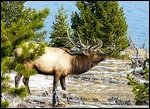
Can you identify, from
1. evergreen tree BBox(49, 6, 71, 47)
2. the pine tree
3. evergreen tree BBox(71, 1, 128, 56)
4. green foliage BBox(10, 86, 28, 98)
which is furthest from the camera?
evergreen tree BBox(49, 6, 71, 47)

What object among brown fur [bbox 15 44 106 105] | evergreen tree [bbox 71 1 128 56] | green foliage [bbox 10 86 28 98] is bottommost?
green foliage [bbox 10 86 28 98]

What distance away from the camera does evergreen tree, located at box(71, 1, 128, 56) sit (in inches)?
1563

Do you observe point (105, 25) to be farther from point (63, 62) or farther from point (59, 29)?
point (63, 62)

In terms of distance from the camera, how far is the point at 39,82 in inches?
917

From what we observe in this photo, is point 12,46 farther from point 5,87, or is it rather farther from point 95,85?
point 95,85

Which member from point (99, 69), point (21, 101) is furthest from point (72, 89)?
point (21, 101)

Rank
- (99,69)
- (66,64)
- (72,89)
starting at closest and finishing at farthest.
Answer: (66,64) → (72,89) → (99,69)

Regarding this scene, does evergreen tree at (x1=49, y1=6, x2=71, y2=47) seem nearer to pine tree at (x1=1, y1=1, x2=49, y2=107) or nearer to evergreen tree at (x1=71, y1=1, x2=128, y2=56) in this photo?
evergreen tree at (x1=71, y1=1, x2=128, y2=56)

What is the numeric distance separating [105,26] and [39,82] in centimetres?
1800

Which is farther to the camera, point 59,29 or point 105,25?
point 59,29

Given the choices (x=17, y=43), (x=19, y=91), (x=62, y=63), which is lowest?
(x=19, y=91)

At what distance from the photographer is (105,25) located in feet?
133

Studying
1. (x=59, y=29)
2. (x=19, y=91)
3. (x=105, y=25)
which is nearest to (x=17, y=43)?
(x=19, y=91)

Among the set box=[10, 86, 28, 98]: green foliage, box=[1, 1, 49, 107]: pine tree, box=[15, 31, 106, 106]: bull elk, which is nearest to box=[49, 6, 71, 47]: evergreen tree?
box=[15, 31, 106, 106]: bull elk
